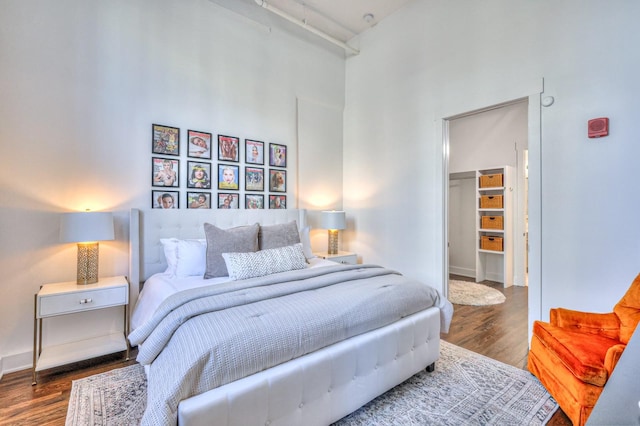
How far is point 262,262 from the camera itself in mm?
2557

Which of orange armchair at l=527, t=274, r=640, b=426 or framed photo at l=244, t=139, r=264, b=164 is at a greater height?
framed photo at l=244, t=139, r=264, b=164

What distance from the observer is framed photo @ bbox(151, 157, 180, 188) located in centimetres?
301

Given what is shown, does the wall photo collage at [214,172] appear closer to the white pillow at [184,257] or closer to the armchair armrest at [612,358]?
the white pillow at [184,257]

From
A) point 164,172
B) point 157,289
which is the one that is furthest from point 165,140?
point 157,289

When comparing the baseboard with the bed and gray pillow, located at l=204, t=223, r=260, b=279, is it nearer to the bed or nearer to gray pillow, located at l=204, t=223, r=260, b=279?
the bed

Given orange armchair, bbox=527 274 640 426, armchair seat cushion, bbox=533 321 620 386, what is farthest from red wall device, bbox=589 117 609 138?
armchair seat cushion, bbox=533 321 620 386

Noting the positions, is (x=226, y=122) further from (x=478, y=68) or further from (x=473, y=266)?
(x=473, y=266)

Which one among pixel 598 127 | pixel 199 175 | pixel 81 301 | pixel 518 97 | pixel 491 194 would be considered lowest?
pixel 81 301

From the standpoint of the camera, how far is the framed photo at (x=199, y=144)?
3214mm

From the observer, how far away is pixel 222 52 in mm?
3445

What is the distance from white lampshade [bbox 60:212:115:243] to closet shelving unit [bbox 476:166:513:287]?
5.41 m

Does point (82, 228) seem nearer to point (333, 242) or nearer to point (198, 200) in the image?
point (198, 200)

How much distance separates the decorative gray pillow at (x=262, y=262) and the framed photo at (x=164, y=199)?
0.99 m

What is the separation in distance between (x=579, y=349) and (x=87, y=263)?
3621mm
